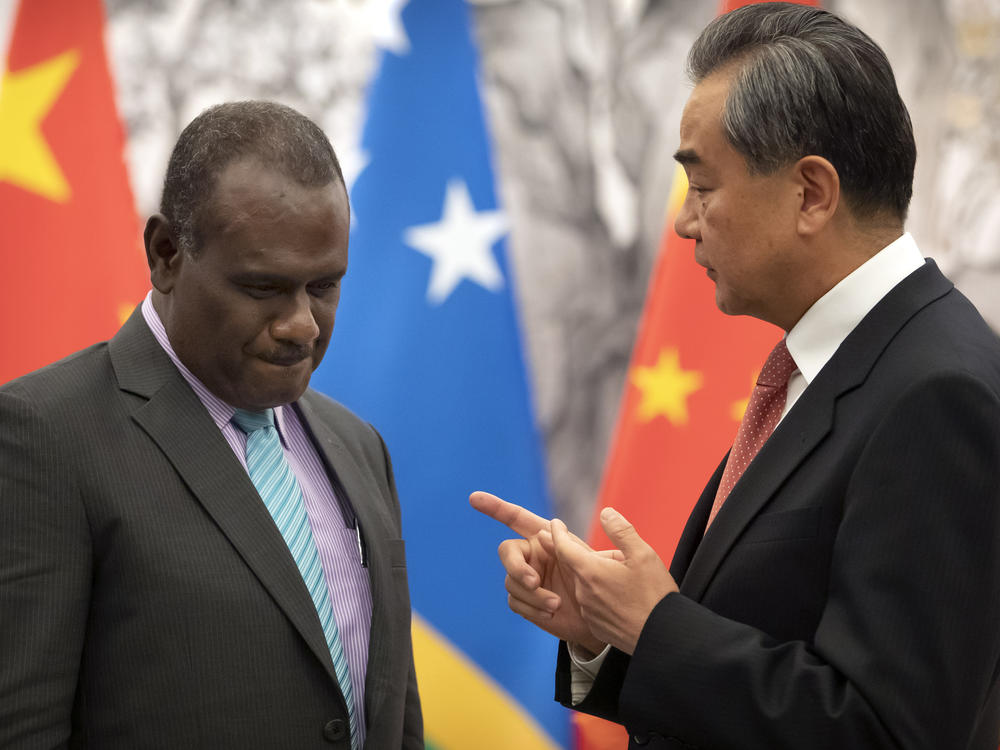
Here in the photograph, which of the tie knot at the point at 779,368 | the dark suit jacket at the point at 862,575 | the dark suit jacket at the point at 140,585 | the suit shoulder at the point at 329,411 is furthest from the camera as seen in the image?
the suit shoulder at the point at 329,411

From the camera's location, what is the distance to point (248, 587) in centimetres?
135

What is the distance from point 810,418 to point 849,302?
0.18m

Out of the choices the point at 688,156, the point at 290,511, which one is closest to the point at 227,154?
the point at 290,511

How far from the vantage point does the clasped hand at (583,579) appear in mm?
1302

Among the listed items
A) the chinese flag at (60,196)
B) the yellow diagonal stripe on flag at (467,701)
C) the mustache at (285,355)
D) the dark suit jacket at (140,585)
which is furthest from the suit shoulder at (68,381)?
the yellow diagonal stripe on flag at (467,701)

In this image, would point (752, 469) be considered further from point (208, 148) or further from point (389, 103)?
point (389, 103)

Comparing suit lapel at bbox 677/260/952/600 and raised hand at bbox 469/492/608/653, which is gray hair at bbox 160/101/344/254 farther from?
suit lapel at bbox 677/260/952/600

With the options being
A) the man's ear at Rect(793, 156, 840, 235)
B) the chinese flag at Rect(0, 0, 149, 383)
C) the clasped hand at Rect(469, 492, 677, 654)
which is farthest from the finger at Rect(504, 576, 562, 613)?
the chinese flag at Rect(0, 0, 149, 383)

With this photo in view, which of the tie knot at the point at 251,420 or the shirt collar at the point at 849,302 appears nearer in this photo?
the shirt collar at the point at 849,302

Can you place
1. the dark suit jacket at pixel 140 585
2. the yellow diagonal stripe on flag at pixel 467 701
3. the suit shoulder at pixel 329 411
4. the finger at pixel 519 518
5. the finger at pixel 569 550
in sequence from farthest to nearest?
the yellow diagonal stripe on flag at pixel 467 701, the suit shoulder at pixel 329 411, the finger at pixel 519 518, the finger at pixel 569 550, the dark suit jacket at pixel 140 585

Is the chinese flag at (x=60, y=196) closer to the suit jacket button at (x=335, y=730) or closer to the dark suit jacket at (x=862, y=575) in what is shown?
the suit jacket button at (x=335, y=730)

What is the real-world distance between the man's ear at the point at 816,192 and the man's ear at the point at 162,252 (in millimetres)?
858

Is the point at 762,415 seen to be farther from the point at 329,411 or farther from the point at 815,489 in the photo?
the point at 329,411

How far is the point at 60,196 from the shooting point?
2738mm
